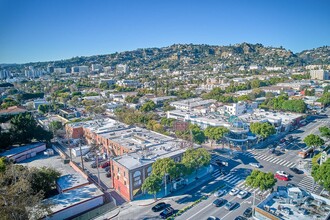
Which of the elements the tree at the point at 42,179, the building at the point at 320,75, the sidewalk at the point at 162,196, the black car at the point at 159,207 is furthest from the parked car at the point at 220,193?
the building at the point at 320,75

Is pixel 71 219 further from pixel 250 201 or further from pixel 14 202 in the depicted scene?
Result: pixel 250 201

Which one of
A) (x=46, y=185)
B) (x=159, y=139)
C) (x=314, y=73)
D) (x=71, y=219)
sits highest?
(x=314, y=73)

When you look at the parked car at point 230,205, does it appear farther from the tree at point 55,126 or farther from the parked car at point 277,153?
the tree at point 55,126

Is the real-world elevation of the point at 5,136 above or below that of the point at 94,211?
above

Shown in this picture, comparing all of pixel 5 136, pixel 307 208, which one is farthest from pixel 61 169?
pixel 307 208

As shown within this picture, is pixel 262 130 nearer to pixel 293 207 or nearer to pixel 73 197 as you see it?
pixel 293 207

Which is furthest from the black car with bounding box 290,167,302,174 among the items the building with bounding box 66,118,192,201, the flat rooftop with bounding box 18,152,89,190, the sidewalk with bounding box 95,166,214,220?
the flat rooftop with bounding box 18,152,89,190
